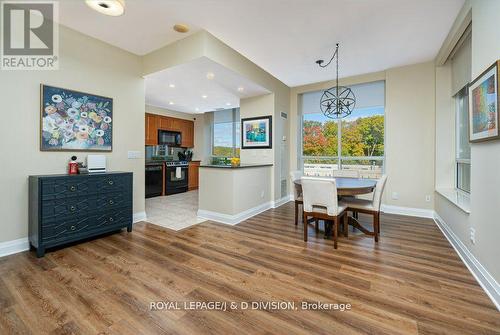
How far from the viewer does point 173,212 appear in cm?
426

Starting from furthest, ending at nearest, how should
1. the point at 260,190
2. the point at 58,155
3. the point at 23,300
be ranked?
the point at 260,190, the point at 58,155, the point at 23,300

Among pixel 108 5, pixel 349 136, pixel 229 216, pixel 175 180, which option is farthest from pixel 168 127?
pixel 349 136

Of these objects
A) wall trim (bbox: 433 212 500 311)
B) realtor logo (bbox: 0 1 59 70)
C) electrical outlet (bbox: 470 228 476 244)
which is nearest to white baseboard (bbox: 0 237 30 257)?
realtor logo (bbox: 0 1 59 70)

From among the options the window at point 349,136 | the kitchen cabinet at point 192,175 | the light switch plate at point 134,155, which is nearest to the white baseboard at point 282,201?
the window at point 349,136

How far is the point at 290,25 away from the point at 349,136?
2.83 metres

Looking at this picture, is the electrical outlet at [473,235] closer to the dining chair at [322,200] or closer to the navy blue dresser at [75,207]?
the dining chair at [322,200]

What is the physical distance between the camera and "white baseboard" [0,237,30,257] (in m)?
2.35

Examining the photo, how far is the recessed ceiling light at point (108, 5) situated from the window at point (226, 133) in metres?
4.73

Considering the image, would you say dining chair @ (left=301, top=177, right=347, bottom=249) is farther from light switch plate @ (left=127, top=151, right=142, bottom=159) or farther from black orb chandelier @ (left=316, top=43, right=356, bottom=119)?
light switch plate @ (left=127, top=151, right=142, bottom=159)

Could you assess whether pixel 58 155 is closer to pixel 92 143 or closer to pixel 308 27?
pixel 92 143

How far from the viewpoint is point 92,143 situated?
3.06 metres

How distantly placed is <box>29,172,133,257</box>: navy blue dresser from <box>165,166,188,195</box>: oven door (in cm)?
305

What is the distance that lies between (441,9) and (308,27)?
148 centimetres

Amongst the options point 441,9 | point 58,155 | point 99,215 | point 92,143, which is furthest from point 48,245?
point 441,9
